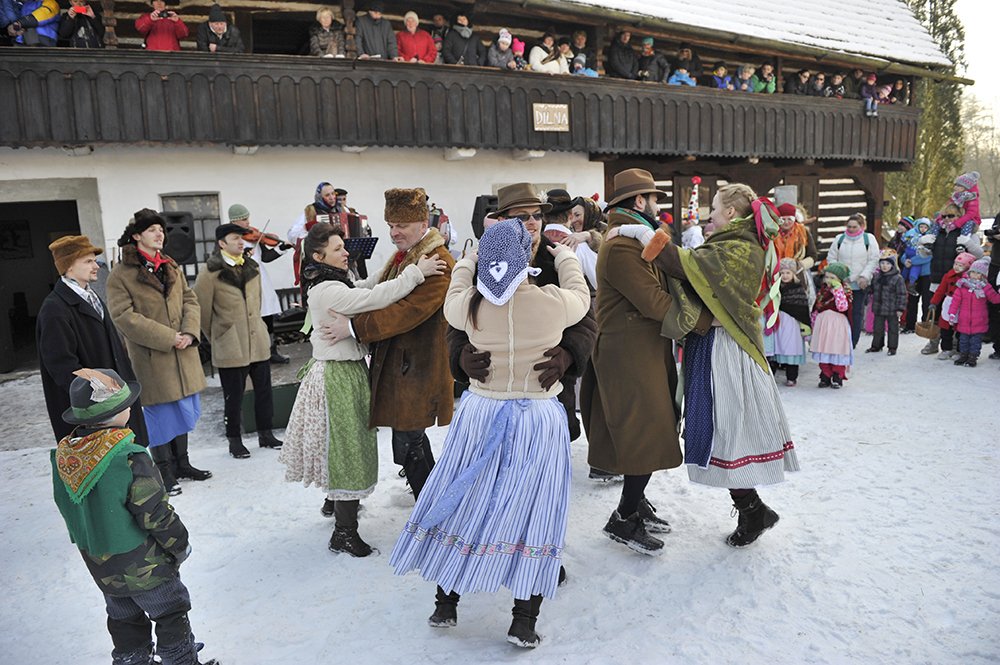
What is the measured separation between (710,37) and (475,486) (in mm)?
13641

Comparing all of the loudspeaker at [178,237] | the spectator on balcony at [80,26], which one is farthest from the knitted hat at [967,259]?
the spectator on balcony at [80,26]

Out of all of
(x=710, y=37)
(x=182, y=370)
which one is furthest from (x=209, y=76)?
(x=710, y=37)

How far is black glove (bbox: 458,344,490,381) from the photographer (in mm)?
2930

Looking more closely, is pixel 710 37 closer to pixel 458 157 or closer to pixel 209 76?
pixel 458 157

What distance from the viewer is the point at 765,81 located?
49.4 feet

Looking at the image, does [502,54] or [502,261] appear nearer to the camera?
[502,261]

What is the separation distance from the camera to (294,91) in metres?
10.1

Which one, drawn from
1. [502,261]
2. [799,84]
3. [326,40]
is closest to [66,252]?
[502,261]

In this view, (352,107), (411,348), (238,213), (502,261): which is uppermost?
(352,107)

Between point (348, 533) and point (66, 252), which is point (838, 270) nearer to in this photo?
point (348, 533)

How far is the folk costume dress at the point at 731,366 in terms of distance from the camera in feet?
11.5

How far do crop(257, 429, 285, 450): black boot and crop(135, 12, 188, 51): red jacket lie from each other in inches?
264

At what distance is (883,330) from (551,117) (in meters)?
6.46

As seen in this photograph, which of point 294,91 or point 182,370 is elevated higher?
point 294,91
